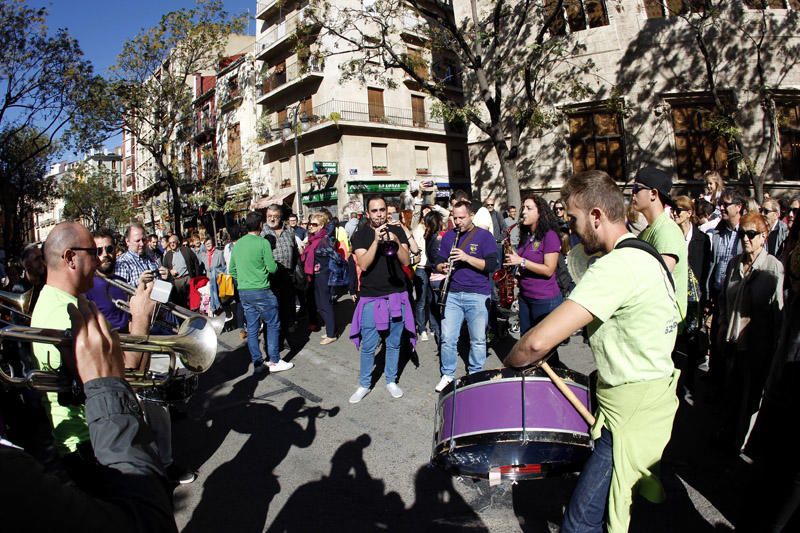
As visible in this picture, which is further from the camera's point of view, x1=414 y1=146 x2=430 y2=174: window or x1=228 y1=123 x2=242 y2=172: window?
x1=228 y1=123 x2=242 y2=172: window

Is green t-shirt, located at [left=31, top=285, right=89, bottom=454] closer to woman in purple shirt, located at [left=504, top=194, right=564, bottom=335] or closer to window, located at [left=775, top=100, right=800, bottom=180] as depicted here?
woman in purple shirt, located at [left=504, top=194, right=564, bottom=335]

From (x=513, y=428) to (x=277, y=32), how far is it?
33471mm

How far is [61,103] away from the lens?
19844 millimetres

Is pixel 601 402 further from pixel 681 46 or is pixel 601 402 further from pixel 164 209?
pixel 164 209

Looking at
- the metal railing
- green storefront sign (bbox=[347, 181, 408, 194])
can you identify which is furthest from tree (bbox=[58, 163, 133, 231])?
green storefront sign (bbox=[347, 181, 408, 194])

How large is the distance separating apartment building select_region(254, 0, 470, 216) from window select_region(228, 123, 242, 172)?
7.52 feet

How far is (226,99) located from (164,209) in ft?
37.2

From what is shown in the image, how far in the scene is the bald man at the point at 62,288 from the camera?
2.06 m

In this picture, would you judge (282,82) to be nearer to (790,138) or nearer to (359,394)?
(790,138)

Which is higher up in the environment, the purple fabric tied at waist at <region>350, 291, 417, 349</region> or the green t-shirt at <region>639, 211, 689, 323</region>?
the green t-shirt at <region>639, 211, 689, 323</region>

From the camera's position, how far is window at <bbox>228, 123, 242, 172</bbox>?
3331cm

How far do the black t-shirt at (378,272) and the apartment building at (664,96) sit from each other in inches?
487

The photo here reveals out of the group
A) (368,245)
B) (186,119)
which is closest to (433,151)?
(186,119)

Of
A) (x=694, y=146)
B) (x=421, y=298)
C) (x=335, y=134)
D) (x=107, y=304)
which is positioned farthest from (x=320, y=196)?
(x=107, y=304)
